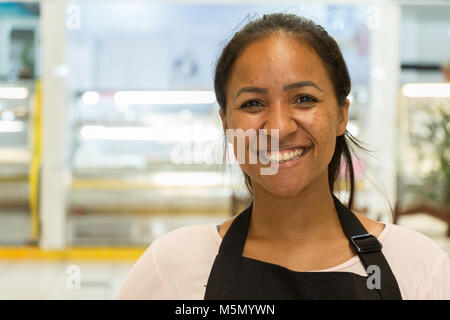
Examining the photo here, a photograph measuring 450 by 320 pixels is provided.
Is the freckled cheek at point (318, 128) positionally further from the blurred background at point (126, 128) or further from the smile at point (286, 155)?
the blurred background at point (126, 128)

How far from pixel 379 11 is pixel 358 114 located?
0.91 metres

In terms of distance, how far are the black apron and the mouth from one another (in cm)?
18

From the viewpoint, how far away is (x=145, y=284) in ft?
2.89

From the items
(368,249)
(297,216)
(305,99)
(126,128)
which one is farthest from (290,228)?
(126,128)

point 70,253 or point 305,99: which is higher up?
point 305,99

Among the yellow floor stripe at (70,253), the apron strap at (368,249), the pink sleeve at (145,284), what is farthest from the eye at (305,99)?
the yellow floor stripe at (70,253)

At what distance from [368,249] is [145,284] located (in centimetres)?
37

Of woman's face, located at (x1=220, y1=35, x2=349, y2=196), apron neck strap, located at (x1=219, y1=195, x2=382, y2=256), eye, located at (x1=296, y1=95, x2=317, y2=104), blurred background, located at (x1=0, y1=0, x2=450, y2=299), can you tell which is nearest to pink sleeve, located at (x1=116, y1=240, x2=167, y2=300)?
apron neck strap, located at (x1=219, y1=195, x2=382, y2=256)

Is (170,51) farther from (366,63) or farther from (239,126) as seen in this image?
(239,126)

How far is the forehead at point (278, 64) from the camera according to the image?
768 millimetres

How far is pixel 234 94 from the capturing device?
81 centimetres

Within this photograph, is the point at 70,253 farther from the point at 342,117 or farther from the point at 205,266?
the point at 342,117

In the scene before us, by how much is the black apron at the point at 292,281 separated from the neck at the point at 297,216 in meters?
0.06
